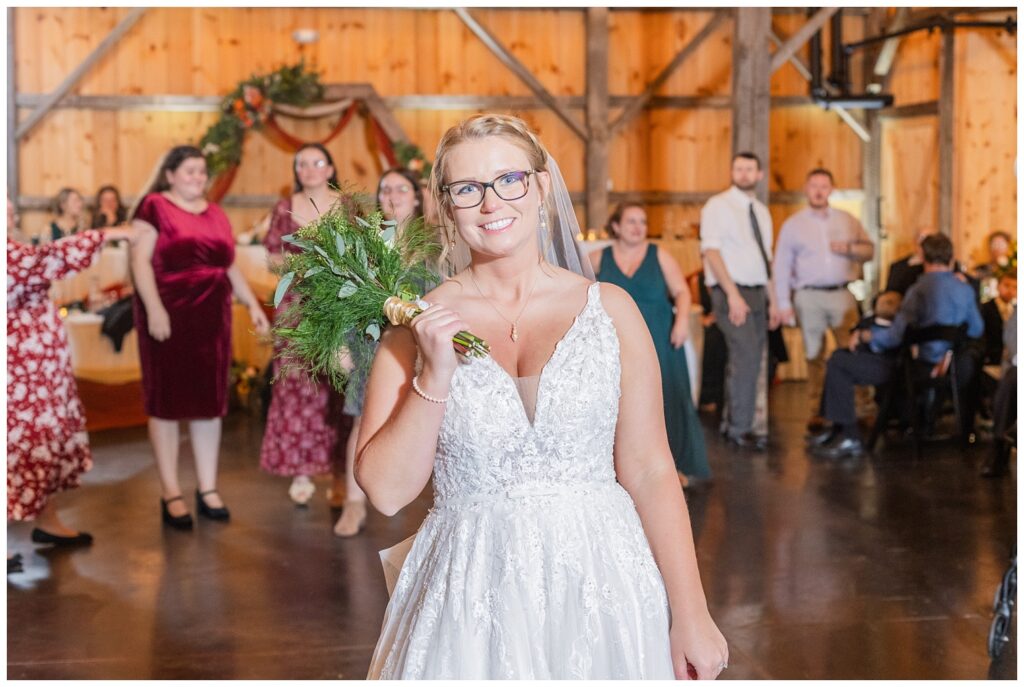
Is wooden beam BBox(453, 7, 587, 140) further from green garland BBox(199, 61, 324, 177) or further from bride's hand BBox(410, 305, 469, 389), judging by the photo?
bride's hand BBox(410, 305, 469, 389)

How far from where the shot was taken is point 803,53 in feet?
40.1

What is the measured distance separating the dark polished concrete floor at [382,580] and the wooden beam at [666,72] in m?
5.84

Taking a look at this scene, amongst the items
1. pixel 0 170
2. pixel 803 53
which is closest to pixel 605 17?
pixel 803 53

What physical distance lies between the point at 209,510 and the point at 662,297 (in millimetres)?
2127

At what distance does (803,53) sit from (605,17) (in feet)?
5.93

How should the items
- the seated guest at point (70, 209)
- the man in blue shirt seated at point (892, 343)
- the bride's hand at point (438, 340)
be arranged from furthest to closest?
the seated guest at point (70, 209)
the man in blue shirt seated at point (892, 343)
the bride's hand at point (438, 340)

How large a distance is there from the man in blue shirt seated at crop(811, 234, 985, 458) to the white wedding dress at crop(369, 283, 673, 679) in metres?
5.35

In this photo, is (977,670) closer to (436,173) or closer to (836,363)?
(436,173)

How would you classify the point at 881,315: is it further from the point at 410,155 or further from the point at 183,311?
the point at 410,155

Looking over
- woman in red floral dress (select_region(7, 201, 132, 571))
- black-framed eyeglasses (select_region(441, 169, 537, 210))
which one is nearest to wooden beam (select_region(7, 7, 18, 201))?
woman in red floral dress (select_region(7, 201, 132, 571))

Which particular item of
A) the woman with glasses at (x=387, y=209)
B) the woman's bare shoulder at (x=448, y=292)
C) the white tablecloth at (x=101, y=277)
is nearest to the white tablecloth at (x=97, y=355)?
the white tablecloth at (x=101, y=277)

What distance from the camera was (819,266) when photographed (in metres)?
7.91

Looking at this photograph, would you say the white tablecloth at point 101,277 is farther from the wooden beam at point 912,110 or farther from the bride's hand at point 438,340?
the bride's hand at point 438,340

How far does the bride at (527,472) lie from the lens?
190 centimetres
